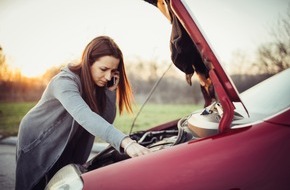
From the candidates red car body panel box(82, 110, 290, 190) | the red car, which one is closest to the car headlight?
the red car

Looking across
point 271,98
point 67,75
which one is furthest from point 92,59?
point 271,98

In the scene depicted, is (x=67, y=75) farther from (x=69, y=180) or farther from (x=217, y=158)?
(x=217, y=158)

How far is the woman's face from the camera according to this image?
2.21 meters

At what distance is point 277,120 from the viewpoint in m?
1.24

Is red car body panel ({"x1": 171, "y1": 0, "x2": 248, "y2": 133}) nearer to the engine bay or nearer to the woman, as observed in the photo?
the engine bay

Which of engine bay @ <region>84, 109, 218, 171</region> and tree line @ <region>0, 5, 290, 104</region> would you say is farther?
tree line @ <region>0, 5, 290, 104</region>

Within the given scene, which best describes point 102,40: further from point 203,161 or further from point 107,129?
point 203,161

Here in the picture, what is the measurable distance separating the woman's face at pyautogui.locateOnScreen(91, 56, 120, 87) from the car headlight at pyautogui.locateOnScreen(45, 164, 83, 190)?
79 cm

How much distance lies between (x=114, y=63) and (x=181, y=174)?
1.26m

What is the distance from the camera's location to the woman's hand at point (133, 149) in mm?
1473

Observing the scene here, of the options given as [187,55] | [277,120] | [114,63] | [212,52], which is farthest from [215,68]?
[114,63]

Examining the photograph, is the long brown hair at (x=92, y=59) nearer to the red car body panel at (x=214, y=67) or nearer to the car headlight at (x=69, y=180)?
the car headlight at (x=69, y=180)

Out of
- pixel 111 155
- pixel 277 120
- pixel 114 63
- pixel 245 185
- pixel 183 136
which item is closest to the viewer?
pixel 245 185

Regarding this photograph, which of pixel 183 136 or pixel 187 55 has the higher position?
pixel 187 55
